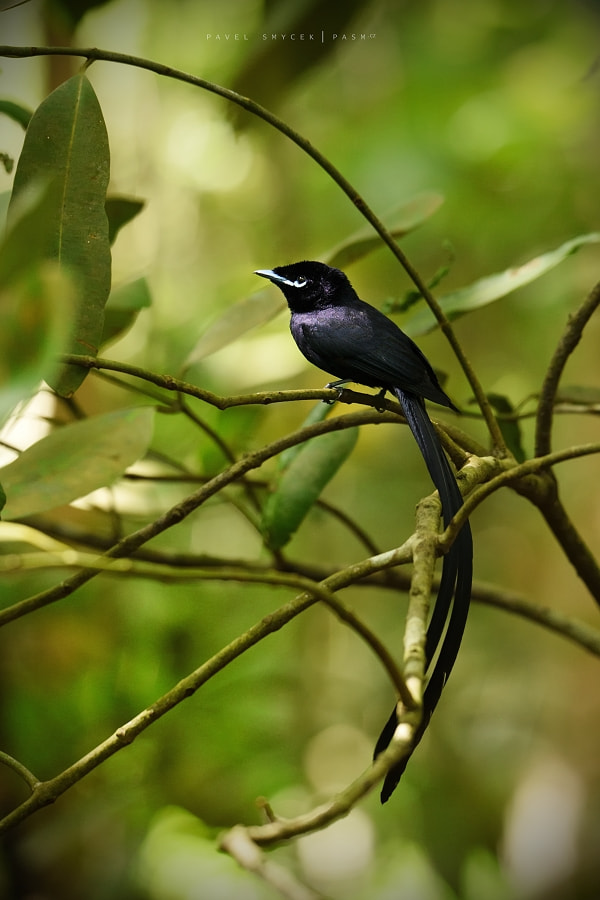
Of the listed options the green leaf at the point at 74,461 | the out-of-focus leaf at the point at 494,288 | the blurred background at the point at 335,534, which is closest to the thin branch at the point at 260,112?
the out-of-focus leaf at the point at 494,288

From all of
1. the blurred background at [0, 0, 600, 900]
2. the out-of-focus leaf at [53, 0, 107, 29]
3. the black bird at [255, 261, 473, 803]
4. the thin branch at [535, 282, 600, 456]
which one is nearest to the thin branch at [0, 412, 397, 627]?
the black bird at [255, 261, 473, 803]

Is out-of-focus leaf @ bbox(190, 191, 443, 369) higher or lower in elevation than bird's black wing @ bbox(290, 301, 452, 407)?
higher

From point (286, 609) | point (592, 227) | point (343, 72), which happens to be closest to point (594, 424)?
point (592, 227)

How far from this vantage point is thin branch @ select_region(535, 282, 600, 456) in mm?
663

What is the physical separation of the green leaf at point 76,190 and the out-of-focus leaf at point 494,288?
373mm

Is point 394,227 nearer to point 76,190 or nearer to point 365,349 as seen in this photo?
point 365,349

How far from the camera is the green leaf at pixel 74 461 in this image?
0.64m

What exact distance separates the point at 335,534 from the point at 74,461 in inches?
43.6

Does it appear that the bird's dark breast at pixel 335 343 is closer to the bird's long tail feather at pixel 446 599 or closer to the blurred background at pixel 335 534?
the bird's long tail feather at pixel 446 599

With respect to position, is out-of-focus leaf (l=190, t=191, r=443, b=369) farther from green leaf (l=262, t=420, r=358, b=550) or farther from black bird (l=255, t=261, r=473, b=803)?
green leaf (l=262, t=420, r=358, b=550)

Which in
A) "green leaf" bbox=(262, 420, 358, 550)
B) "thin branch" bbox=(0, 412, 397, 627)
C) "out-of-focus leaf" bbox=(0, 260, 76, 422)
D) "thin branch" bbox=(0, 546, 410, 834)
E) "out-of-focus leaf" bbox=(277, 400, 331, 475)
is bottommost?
"thin branch" bbox=(0, 546, 410, 834)

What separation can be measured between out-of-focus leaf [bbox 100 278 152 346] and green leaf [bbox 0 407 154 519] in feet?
0.59

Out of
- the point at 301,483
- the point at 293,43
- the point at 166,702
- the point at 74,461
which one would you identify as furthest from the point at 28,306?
the point at 293,43

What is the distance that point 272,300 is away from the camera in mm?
856
